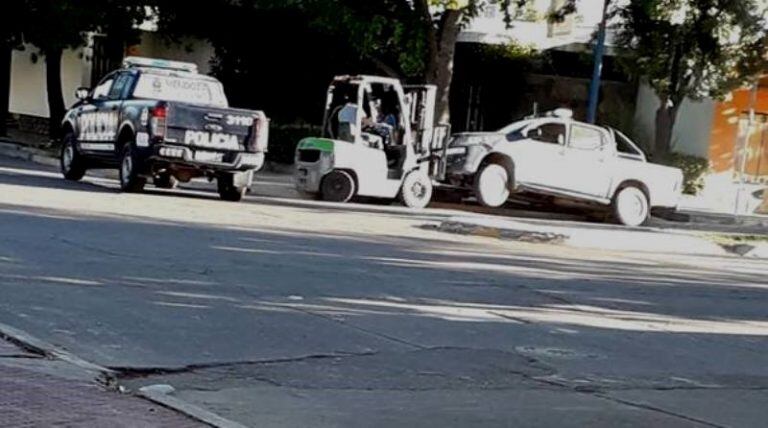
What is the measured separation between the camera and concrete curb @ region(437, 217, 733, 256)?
20.4m

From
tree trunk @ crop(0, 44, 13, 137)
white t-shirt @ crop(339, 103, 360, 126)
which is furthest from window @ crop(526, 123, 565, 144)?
tree trunk @ crop(0, 44, 13, 137)

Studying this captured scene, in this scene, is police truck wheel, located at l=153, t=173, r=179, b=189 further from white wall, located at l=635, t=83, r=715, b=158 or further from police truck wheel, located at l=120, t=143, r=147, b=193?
white wall, located at l=635, t=83, r=715, b=158

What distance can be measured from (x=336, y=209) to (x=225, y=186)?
75.4 inches

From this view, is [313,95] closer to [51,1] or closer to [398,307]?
[51,1]

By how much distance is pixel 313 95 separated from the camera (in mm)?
35906

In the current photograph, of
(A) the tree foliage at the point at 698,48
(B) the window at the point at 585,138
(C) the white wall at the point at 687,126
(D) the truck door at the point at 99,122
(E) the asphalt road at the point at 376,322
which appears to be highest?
(A) the tree foliage at the point at 698,48

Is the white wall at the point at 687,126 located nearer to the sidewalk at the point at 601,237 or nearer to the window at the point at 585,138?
the window at the point at 585,138

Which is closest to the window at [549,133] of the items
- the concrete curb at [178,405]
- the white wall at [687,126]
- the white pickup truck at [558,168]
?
the white pickup truck at [558,168]

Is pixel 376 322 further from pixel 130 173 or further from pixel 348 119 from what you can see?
pixel 348 119

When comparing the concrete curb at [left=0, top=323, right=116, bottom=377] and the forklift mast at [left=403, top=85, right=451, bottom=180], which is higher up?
the forklift mast at [left=403, top=85, right=451, bottom=180]

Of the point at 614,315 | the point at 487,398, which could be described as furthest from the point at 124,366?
the point at 614,315

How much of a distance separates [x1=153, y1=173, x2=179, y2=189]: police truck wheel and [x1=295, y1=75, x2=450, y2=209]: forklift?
2275 millimetres

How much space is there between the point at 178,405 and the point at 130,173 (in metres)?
14.3

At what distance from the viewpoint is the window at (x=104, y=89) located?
23.0m
